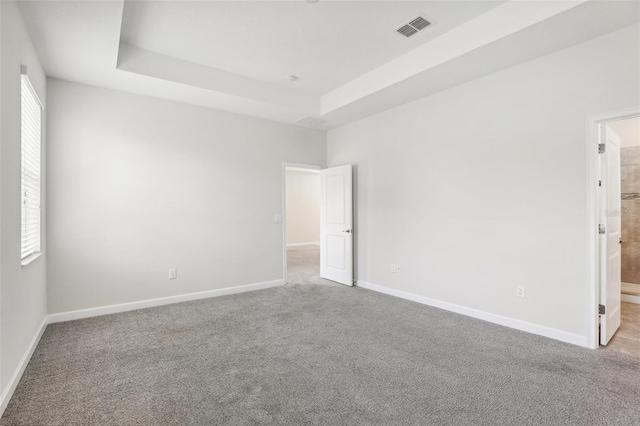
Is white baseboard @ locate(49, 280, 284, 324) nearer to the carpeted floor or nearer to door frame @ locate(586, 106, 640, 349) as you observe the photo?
the carpeted floor

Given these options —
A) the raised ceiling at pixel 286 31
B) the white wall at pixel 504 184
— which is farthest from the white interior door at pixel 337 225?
the raised ceiling at pixel 286 31

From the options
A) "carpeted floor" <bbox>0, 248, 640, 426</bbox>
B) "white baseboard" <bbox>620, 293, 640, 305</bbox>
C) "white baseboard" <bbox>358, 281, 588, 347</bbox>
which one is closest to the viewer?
"carpeted floor" <bbox>0, 248, 640, 426</bbox>

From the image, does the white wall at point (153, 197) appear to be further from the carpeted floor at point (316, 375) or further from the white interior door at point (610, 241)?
the white interior door at point (610, 241)

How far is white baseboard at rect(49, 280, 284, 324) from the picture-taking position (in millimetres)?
3522

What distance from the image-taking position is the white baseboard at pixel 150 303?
3522 mm

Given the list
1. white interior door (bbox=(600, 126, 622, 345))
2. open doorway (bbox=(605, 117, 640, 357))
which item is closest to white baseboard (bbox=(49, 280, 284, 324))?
white interior door (bbox=(600, 126, 622, 345))

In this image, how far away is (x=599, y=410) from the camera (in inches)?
75.8

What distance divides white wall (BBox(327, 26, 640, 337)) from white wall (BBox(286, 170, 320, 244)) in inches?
231

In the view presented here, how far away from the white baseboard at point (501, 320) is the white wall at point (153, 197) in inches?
85.7

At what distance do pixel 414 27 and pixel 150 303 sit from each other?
4426mm

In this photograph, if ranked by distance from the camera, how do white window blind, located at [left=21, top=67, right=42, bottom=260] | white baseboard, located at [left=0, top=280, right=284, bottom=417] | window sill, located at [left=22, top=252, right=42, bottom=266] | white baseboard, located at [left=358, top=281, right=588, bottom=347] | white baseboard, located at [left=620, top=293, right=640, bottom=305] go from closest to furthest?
white baseboard, located at [left=0, top=280, right=284, bottom=417] < window sill, located at [left=22, top=252, right=42, bottom=266] < white window blind, located at [left=21, top=67, right=42, bottom=260] < white baseboard, located at [left=358, top=281, right=588, bottom=347] < white baseboard, located at [left=620, top=293, right=640, bottom=305]

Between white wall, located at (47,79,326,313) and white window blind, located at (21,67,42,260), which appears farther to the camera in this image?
white wall, located at (47,79,326,313)

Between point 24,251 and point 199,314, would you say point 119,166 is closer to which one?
point 24,251

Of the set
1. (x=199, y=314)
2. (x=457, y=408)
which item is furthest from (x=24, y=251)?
(x=457, y=408)
